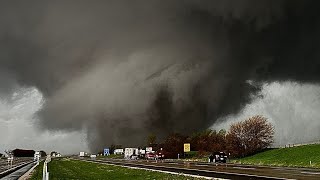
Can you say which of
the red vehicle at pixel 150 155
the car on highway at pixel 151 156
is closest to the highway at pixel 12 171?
the car on highway at pixel 151 156

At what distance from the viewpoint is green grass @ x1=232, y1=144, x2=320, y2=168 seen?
77625 mm

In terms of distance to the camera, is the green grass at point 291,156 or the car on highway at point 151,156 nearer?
the green grass at point 291,156

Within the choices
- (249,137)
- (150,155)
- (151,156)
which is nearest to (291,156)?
(249,137)

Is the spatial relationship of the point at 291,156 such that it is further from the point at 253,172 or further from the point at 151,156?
the point at 151,156

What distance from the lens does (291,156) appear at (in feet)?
292

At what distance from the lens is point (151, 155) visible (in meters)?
145

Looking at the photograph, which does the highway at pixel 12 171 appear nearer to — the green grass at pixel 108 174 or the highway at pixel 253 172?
the green grass at pixel 108 174

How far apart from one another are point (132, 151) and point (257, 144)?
275 ft

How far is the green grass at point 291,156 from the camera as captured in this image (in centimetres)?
7762

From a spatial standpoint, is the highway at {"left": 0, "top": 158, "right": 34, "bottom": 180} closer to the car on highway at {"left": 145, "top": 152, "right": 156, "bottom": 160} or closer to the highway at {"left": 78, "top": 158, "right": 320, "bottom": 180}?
the highway at {"left": 78, "top": 158, "right": 320, "bottom": 180}

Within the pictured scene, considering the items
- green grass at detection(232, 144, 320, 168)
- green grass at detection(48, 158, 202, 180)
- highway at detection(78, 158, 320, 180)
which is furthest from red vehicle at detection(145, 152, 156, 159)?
highway at detection(78, 158, 320, 180)

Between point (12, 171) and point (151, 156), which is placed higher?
point (151, 156)

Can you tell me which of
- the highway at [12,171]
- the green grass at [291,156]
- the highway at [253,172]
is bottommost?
the highway at [12,171]

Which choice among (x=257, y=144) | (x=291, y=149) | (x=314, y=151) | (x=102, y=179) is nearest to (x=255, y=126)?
(x=257, y=144)
